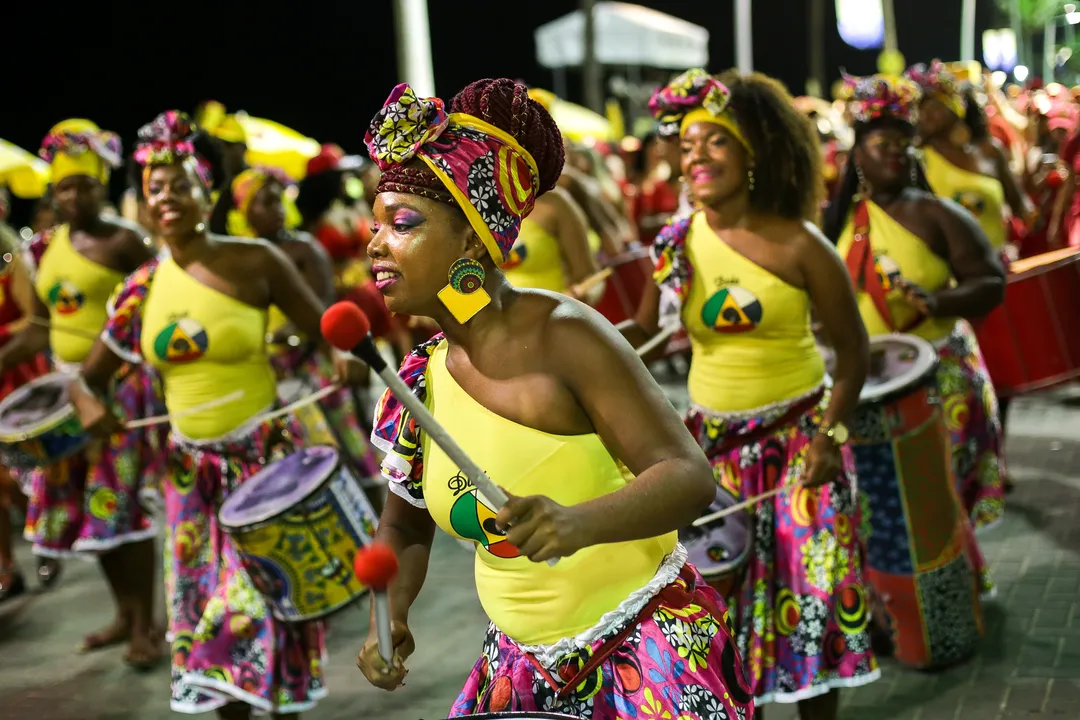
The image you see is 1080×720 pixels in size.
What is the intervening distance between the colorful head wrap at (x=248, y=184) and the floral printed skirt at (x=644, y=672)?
517 centimetres

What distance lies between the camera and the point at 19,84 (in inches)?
898

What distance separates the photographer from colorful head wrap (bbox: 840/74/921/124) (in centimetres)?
545

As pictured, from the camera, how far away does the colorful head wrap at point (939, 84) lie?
7.59 meters

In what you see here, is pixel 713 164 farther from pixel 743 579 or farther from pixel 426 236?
pixel 426 236

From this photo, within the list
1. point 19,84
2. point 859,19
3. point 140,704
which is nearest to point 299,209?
point 140,704

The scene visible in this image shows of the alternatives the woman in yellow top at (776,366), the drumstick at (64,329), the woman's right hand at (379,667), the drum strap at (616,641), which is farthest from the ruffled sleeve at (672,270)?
the drumstick at (64,329)

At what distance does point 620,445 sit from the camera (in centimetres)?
242

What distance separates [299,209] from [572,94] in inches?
1790

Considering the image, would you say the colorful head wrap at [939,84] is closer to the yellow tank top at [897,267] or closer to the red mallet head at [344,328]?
the yellow tank top at [897,267]

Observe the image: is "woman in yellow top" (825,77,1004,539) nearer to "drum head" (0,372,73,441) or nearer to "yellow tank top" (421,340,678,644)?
"yellow tank top" (421,340,678,644)

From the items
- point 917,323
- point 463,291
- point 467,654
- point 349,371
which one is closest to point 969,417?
point 917,323

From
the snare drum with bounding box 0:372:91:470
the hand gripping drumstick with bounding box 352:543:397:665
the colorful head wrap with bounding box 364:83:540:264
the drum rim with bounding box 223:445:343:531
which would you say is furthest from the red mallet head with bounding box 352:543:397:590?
the snare drum with bounding box 0:372:91:470

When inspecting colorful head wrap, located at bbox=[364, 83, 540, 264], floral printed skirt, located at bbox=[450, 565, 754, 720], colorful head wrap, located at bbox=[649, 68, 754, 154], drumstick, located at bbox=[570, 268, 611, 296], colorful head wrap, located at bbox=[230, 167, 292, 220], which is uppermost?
colorful head wrap, located at bbox=[364, 83, 540, 264]

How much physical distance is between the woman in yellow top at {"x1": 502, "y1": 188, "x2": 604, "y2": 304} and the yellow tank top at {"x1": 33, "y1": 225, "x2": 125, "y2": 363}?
6.96 feet
